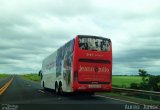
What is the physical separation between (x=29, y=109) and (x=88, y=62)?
7.76 metres

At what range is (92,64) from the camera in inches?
894

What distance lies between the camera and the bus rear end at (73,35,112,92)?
873 inches

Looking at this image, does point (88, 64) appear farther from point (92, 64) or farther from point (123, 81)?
point (123, 81)

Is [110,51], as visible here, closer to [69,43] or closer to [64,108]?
[69,43]

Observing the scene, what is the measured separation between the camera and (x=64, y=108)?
53.0 feet

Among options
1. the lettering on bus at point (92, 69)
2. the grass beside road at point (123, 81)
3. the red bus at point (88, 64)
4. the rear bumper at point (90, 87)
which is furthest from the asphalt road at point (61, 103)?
the grass beside road at point (123, 81)

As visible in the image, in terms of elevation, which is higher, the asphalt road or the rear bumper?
the rear bumper

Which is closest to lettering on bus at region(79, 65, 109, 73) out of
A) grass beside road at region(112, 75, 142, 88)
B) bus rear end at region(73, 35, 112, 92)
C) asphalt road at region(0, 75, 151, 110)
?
bus rear end at region(73, 35, 112, 92)

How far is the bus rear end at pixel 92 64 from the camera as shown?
22172 mm

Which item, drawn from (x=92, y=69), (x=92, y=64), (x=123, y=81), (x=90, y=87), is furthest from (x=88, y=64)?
(x=123, y=81)

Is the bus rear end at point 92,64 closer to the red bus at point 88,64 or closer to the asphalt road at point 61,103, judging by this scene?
the red bus at point 88,64

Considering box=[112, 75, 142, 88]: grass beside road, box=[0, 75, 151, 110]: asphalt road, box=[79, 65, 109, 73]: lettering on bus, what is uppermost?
box=[79, 65, 109, 73]: lettering on bus

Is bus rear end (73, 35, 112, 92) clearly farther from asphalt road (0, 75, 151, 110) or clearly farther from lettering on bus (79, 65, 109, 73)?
asphalt road (0, 75, 151, 110)

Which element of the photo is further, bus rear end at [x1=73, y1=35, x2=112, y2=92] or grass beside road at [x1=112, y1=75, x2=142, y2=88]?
grass beside road at [x1=112, y1=75, x2=142, y2=88]
